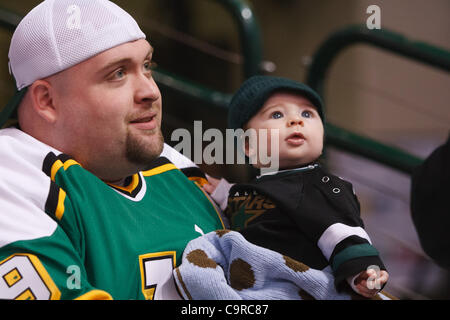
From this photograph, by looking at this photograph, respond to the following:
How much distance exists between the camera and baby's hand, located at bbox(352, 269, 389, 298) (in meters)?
1.13

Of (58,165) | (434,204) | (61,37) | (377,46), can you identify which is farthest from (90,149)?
(377,46)

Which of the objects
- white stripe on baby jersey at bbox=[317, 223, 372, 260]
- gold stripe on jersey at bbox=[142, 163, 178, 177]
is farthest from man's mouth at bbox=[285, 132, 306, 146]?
gold stripe on jersey at bbox=[142, 163, 178, 177]

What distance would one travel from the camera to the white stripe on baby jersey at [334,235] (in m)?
1.19

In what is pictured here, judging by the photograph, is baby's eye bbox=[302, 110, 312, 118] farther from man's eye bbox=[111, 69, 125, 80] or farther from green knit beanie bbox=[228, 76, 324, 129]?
man's eye bbox=[111, 69, 125, 80]

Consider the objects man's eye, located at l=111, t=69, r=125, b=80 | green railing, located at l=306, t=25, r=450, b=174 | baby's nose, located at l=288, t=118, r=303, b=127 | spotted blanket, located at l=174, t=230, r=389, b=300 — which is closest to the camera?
spotted blanket, located at l=174, t=230, r=389, b=300

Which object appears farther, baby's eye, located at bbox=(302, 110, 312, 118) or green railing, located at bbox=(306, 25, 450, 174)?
green railing, located at bbox=(306, 25, 450, 174)

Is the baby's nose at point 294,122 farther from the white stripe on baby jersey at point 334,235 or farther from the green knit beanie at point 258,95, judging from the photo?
the white stripe on baby jersey at point 334,235

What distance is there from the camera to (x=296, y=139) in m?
1.37

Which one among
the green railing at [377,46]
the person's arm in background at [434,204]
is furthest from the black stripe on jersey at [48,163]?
the green railing at [377,46]

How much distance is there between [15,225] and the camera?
3.50 feet

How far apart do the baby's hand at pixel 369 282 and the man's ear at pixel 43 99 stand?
2.14 ft

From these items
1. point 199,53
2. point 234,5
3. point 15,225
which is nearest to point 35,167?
point 15,225

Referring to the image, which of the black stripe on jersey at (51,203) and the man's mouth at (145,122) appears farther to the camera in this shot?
the man's mouth at (145,122)

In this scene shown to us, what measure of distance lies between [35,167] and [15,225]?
13 centimetres
